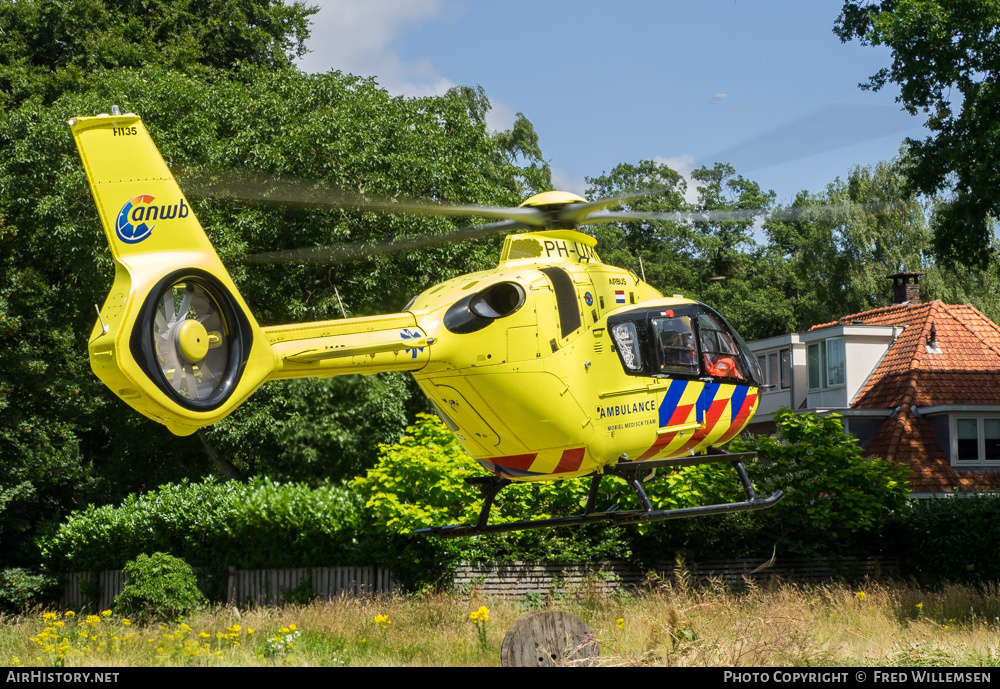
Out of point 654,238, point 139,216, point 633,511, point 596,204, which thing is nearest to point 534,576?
point 633,511

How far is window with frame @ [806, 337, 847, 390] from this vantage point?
31984 mm

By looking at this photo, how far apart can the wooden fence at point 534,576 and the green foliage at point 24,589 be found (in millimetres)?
6476

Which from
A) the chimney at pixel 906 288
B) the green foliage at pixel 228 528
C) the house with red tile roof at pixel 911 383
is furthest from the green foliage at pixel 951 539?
the chimney at pixel 906 288

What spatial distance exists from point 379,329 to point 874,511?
543 inches

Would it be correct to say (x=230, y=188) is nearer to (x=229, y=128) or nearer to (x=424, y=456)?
(x=229, y=128)

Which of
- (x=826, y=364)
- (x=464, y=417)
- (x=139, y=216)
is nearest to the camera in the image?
(x=139, y=216)

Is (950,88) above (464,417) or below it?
above

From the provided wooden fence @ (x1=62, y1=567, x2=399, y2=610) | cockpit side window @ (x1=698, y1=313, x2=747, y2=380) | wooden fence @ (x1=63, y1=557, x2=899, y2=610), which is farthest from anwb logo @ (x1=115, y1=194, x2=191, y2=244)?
wooden fence @ (x1=63, y1=557, x2=899, y2=610)

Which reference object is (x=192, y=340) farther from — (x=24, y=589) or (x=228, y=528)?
(x=24, y=589)

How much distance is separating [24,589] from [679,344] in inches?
767

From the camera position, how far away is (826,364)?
3288 cm

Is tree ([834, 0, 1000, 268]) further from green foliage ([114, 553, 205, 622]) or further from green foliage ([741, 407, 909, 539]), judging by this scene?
green foliage ([114, 553, 205, 622])

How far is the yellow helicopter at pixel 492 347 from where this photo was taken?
7.93 m

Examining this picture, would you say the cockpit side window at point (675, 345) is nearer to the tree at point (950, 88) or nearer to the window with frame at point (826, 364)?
the tree at point (950, 88)
